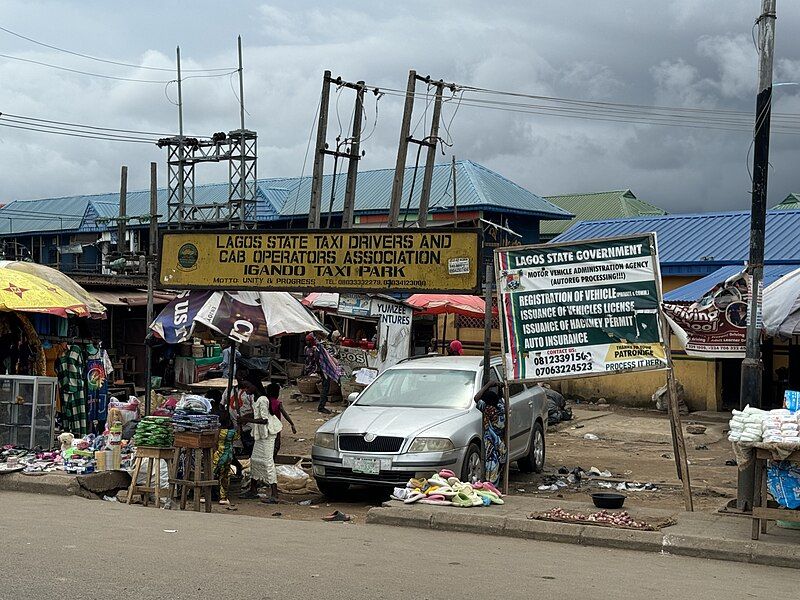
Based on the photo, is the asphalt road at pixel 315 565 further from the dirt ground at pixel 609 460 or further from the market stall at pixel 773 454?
the dirt ground at pixel 609 460

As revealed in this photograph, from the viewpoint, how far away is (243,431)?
12977 mm

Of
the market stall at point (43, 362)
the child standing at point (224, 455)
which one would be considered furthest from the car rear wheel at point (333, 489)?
the market stall at point (43, 362)

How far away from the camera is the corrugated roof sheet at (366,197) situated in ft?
128

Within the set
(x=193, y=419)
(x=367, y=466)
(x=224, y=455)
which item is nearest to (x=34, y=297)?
(x=224, y=455)

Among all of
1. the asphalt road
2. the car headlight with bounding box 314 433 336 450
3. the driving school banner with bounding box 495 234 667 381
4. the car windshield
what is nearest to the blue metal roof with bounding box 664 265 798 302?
the car windshield

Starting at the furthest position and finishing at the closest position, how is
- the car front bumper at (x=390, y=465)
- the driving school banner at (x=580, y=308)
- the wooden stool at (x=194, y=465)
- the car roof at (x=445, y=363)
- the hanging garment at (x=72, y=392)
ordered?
the hanging garment at (x=72, y=392) → the car roof at (x=445, y=363) → the car front bumper at (x=390, y=465) → the wooden stool at (x=194, y=465) → the driving school banner at (x=580, y=308)

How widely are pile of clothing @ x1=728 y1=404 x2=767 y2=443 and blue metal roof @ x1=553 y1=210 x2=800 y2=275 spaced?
15.6m

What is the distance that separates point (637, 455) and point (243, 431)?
7.47 meters

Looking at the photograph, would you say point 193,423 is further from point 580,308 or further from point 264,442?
point 580,308

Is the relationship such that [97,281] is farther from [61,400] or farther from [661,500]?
[661,500]

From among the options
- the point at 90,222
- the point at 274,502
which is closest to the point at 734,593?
the point at 274,502

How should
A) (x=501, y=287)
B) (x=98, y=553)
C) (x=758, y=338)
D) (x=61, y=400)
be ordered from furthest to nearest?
(x=61, y=400) → (x=501, y=287) → (x=758, y=338) → (x=98, y=553)

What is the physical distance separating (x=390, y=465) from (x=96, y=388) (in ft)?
21.8

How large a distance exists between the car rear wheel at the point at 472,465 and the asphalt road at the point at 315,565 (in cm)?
206
